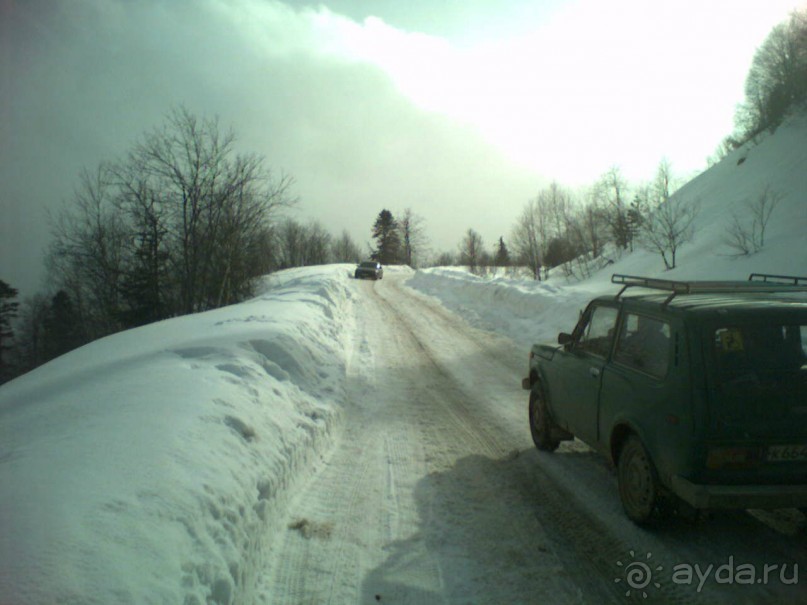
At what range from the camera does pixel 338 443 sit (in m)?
6.55

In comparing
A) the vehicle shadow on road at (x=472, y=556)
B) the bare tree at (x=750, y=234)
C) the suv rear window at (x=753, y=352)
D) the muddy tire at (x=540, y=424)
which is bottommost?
the vehicle shadow on road at (x=472, y=556)

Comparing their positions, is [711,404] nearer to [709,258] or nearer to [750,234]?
[709,258]

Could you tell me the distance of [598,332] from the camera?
5297mm

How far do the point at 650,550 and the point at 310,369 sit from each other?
224 inches

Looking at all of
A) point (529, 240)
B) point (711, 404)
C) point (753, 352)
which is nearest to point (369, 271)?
point (529, 240)

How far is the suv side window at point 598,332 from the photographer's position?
503 cm

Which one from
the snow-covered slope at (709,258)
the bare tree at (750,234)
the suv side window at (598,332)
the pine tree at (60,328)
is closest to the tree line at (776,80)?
the snow-covered slope at (709,258)

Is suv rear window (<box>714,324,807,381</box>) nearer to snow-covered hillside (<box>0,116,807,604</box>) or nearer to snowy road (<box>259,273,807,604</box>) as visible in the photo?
snowy road (<box>259,273,807,604</box>)

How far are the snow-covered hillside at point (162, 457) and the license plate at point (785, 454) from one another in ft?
A: 11.7

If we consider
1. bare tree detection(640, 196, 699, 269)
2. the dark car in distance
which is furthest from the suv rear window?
the dark car in distance

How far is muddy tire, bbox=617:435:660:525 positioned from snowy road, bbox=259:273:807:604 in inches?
5.9

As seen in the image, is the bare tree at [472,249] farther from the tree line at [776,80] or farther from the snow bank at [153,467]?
the snow bank at [153,467]

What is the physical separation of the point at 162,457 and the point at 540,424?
411cm

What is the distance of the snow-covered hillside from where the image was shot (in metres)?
2.64
